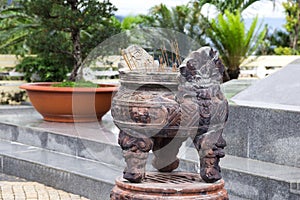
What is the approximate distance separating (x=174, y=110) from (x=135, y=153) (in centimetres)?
29

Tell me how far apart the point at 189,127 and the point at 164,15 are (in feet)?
36.9

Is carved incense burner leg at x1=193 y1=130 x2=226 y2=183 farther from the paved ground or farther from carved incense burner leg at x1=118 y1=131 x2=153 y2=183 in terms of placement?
the paved ground

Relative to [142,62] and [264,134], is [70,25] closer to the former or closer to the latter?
[264,134]

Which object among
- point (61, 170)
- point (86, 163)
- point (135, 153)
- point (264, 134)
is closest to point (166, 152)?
point (135, 153)

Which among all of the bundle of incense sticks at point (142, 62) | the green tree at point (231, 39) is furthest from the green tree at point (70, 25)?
the green tree at point (231, 39)

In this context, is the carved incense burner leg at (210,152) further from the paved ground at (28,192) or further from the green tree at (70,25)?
the green tree at (70,25)

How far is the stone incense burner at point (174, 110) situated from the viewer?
2.96m

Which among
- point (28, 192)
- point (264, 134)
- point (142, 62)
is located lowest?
point (28, 192)

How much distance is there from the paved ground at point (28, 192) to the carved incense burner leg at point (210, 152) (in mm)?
2283

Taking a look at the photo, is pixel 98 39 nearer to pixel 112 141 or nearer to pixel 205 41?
pixel 112 141

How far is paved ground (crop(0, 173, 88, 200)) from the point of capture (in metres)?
5.13

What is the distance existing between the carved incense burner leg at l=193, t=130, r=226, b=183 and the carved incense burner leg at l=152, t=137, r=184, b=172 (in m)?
0.16

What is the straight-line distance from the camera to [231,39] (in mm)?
13531

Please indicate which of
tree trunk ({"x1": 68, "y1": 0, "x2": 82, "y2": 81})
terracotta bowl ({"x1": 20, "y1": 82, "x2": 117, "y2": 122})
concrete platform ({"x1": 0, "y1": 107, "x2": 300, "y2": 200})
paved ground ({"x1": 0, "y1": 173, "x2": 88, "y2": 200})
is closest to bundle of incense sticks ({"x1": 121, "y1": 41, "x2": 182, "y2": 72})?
concrete platform ({"x1": 0, "y1": 107, "x2": 300, "y2": 200})
